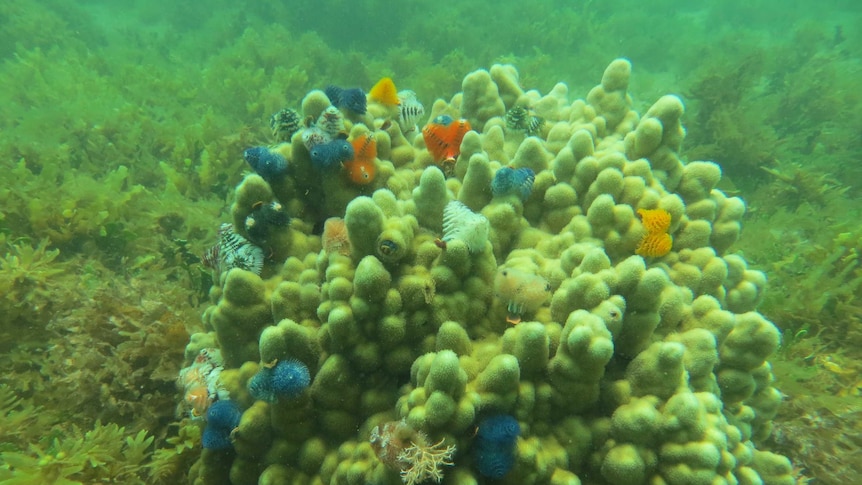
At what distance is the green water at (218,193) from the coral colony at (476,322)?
0.34 feet

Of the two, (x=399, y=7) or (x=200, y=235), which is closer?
(x=200, y=235)

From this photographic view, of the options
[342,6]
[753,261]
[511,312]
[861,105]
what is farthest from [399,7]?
[511,312]

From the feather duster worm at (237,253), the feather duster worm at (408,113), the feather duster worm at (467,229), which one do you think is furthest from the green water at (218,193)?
the feather duster worm at (408,113)

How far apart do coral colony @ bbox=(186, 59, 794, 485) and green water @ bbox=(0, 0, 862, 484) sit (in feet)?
0.34

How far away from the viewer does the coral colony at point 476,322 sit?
222cm

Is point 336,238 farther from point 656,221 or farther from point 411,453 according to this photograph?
point 656,221

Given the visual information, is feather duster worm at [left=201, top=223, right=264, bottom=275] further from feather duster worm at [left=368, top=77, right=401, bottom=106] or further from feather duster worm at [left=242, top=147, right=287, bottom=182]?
feather duster worm at [left=368, top=77, right=401, bottom=106]

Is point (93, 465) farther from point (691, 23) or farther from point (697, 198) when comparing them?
point (691, 23)

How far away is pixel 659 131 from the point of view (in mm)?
3512

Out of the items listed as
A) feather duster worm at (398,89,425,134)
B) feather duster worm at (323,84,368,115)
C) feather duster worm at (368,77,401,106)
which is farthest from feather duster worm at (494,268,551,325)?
feather duster worm at (368,77,401,106)

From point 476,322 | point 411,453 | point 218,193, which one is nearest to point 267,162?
point 476,322

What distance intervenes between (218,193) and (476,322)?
5.83 meters

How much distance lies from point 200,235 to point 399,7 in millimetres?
16961

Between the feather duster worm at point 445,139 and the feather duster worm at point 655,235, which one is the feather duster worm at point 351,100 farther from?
the feather duster worm at point 655,235
